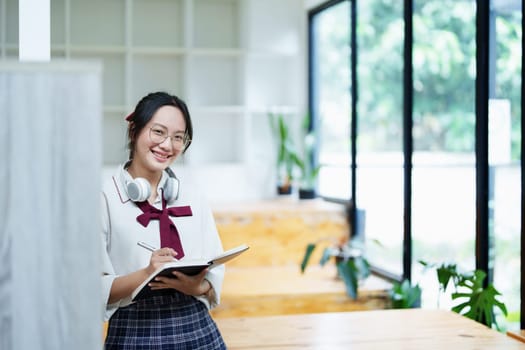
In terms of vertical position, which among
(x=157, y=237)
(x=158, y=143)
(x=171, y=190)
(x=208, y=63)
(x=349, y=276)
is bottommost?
(x=349, y=276)

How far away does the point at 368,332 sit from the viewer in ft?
9.55

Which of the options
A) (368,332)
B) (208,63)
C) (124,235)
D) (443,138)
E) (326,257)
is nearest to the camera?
(124,235)

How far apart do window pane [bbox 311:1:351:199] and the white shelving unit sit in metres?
0.16

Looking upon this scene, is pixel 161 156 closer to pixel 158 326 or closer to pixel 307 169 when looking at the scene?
pixel 158 326

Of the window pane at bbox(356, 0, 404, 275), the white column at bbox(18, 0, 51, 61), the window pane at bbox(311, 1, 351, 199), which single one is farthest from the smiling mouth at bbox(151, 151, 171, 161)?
the window pane at bbox(311, 1, 351, 199)

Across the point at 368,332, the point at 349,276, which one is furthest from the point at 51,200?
the point at 349,276

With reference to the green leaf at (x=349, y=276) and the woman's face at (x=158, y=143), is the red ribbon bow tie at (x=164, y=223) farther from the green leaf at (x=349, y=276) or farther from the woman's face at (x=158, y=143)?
the green leaf at (x=349, y=276)

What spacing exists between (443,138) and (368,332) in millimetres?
1690

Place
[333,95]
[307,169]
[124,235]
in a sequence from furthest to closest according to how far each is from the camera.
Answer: [307,169]
[333,95]
[124,235]

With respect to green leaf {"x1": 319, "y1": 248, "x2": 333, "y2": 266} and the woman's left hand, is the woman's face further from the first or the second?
green leaf {"x1": 319, "y1": 248, "x2": 333, "y2": 266}

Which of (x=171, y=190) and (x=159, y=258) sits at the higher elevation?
(x=171, y=190)

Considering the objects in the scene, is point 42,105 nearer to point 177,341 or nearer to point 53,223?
point 53,223

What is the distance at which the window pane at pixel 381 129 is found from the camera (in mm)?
4719

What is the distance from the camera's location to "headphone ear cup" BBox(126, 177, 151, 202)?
215 cm
